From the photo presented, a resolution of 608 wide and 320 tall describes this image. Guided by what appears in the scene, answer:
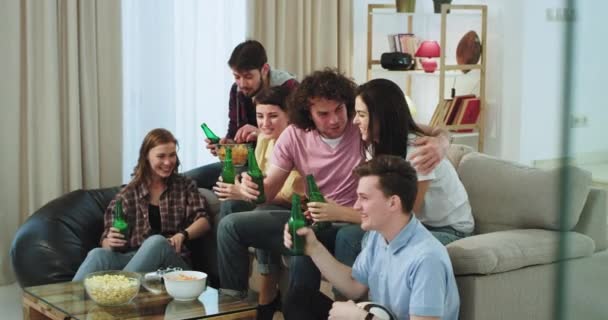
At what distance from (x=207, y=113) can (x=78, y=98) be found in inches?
34.3

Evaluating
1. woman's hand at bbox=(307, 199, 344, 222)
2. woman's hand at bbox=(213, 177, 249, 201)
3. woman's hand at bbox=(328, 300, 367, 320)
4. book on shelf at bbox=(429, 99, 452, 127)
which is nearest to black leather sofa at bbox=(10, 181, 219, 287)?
woman's hand at bbox=(213, 177, 249, 201)

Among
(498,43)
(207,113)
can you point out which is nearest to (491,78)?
(498,43)

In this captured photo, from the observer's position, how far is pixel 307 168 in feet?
11.6

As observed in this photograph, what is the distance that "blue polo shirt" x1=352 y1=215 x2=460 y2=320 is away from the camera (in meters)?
2.62

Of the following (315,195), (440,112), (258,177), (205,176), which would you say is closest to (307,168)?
(258,177)

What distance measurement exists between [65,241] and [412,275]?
1.93 meters

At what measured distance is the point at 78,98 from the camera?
4777 millimetres

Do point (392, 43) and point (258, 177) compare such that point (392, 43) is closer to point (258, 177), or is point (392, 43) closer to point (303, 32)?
point (303, 32)

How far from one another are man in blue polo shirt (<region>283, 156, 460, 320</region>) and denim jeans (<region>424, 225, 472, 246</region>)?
366 mm

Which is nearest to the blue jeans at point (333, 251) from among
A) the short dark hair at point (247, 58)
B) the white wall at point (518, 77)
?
the short dark hair at point (247, 58)

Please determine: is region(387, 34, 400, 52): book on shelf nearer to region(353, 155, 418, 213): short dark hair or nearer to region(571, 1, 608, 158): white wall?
region(353, 155, 418, 213): short dark hair

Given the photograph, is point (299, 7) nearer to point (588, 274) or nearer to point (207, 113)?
point (207, 113)

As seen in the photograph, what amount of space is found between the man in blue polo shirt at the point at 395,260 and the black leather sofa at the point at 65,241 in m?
1.32

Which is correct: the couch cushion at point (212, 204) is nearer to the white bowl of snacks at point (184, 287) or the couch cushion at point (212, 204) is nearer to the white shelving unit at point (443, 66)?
the white bowl of snacks at point (184, 287)
